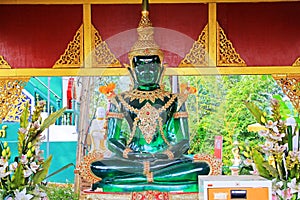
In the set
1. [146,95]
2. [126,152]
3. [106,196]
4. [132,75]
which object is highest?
[132,75]

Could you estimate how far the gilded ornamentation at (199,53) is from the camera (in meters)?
4.37

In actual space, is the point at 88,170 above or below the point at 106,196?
above

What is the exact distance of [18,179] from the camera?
2.65 meters

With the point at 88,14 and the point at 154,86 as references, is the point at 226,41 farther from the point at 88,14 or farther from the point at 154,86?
the point at 88,14

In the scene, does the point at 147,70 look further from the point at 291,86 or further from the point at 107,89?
the point at 291,86

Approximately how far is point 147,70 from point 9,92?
1.10 meters

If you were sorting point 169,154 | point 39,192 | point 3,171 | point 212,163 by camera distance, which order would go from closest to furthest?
point 3,171, point 39,192, point 212,163, point 169,154

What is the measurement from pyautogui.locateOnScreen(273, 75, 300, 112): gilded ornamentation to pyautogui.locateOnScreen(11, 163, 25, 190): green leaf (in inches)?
94.4

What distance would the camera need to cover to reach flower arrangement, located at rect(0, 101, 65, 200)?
8.63 ft

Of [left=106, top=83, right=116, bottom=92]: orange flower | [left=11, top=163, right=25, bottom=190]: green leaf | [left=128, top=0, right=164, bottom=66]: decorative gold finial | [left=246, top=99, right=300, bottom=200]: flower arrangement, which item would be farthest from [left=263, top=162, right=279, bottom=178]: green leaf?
[left=106, top=83, right=116, bottom=92]: orange flower

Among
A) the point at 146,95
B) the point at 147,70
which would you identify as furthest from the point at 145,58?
the point at 146,95

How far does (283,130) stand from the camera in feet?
9.27

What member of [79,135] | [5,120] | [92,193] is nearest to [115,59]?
[79,135]

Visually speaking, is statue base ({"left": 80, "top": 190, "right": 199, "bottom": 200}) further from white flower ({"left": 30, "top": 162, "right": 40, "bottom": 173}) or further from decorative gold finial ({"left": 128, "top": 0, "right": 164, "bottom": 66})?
decorative gold finial ({"left": 128, "top": 0, "right": 164, "bottom": 66})
